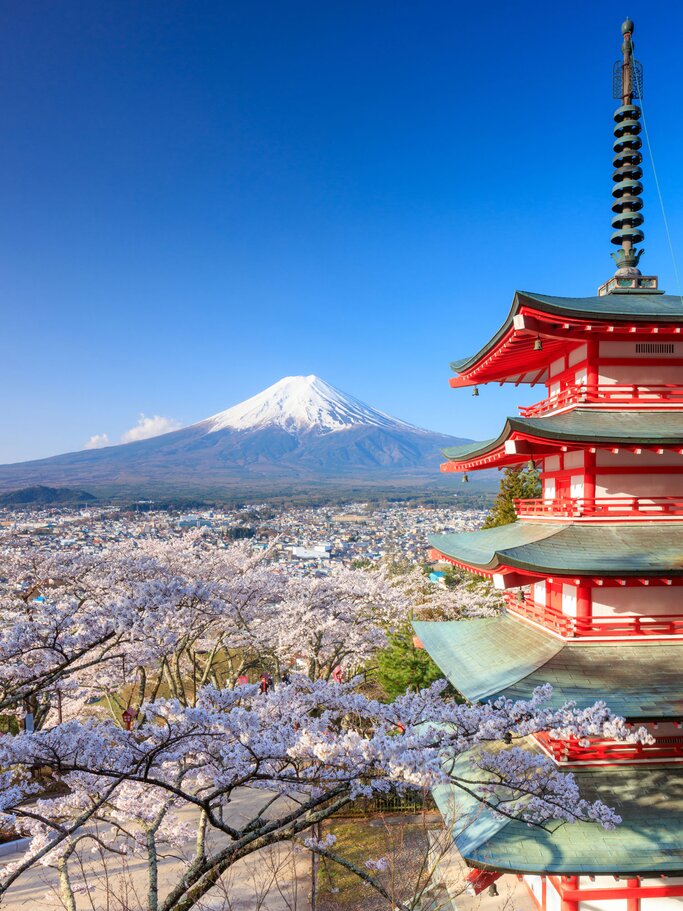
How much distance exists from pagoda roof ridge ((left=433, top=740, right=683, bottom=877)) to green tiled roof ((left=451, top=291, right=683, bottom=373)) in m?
5.72

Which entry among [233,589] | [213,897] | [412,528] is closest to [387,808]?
[213,897]

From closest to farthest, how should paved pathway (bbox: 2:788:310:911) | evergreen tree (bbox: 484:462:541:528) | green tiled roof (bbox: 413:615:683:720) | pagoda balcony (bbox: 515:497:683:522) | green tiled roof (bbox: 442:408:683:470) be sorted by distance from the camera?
1. green tiled roof (bbox: 413:615:683:720)
2. green tiled roof (bbox: 442:408:683:470)
3. pagoda balcony (bbox: 515:497:683:522)
4. paved pathway (bbox: 2:788:310:911)
5. evergreen tree (bbox: 484:462:541:528)

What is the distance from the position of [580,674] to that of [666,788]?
1742mm

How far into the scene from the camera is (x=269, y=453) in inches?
6348

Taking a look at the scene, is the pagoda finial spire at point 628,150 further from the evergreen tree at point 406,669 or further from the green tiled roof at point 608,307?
the evergreen tree at point 406,669

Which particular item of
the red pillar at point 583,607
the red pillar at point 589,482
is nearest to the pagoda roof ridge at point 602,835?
the red pillar at point 583,607

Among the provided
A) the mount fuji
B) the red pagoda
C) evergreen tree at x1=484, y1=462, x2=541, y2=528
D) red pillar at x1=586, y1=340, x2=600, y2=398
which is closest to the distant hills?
the mount fuji

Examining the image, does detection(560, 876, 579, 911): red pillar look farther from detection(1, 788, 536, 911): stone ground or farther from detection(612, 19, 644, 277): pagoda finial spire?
detection(612, 19, 644, 277): pagoda finial spire

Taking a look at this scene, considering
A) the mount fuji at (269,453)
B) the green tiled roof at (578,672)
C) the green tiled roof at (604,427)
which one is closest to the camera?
the green tiled roof at (578,672)

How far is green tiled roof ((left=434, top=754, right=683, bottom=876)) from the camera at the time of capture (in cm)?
588

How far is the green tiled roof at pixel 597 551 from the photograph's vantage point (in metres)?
6.73

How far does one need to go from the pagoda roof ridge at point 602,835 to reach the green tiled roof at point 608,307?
572 centimetres

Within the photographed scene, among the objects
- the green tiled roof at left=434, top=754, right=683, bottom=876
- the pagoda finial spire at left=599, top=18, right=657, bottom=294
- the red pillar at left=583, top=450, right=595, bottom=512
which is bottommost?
the green tiled roof at left=434, top=754, right=683, bottom=876

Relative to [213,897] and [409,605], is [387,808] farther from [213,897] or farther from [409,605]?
[409,605]
